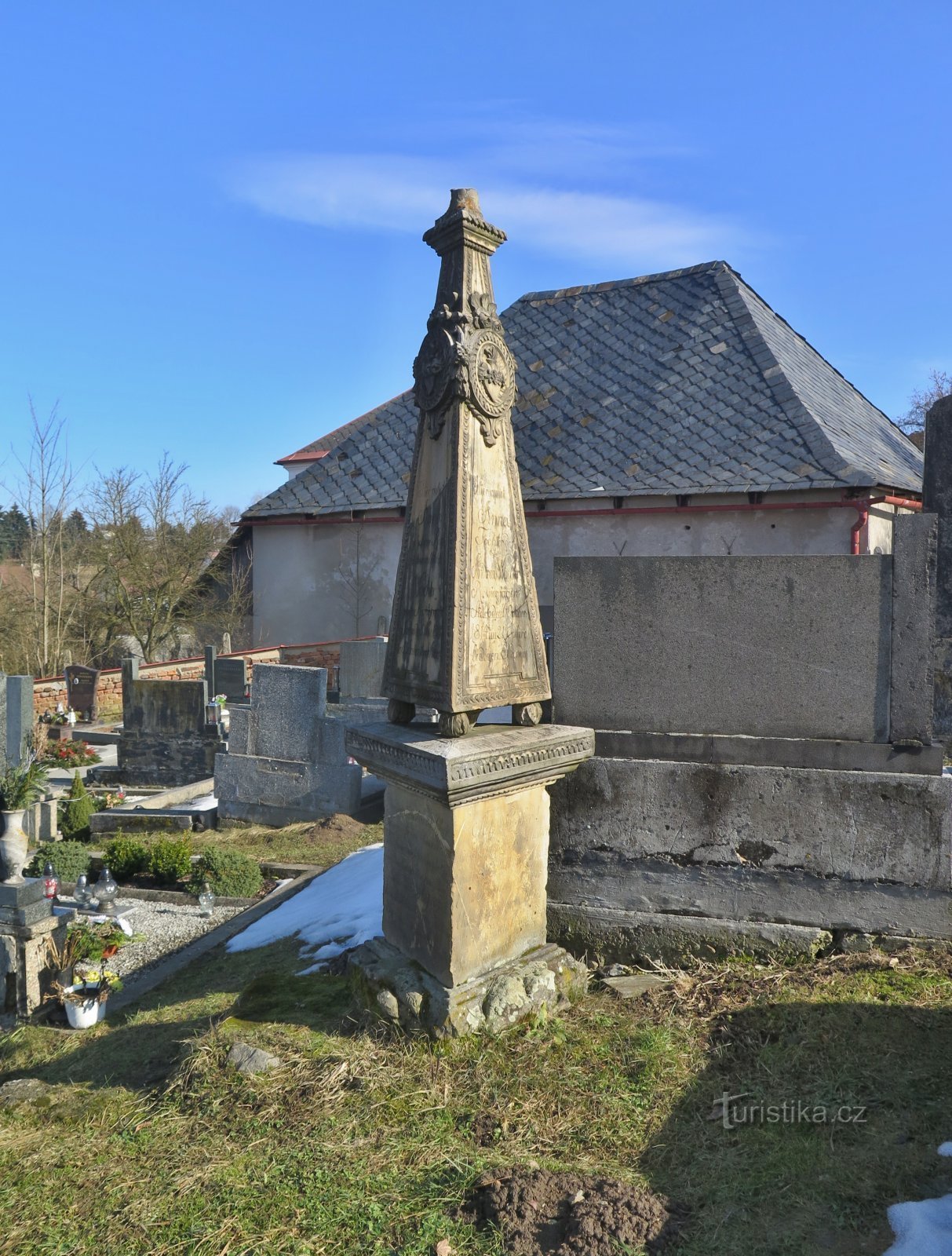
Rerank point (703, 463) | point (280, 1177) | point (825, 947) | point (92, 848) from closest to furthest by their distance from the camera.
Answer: point (280, 1177) < point (825, 947) < point (92, 848) < point (703, 463)

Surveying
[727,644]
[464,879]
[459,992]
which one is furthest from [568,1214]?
[727,644]

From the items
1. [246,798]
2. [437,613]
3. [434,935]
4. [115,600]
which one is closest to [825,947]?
[434,935]

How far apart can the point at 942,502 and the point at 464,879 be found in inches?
241

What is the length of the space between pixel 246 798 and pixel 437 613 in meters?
8.28

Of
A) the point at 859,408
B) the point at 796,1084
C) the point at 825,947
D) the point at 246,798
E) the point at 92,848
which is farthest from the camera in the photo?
the point at 859,408

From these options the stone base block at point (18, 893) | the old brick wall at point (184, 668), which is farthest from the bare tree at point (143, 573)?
the stone base block at point (18, 893)

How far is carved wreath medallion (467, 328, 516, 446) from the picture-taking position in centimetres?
362

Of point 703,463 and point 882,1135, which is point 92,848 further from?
point 703,463

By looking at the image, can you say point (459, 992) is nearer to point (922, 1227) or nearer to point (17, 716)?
point (922, 1227)

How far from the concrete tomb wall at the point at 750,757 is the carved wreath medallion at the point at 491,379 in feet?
2.66

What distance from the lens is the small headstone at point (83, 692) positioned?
21031 mm

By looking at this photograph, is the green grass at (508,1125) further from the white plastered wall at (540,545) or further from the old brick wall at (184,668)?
the old brick wall at (184,668)

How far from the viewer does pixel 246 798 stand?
11078 mm

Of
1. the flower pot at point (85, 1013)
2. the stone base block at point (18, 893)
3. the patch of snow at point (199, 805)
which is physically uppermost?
the stone base block at point (18, 893)
